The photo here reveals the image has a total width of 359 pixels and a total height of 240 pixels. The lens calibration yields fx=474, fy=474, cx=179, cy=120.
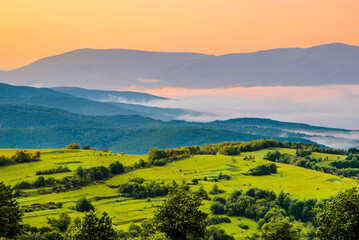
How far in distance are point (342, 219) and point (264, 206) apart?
6907cm

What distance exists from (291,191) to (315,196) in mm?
8092

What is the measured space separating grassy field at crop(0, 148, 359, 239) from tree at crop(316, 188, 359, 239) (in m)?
45.4

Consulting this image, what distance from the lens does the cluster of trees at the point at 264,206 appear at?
126375mm

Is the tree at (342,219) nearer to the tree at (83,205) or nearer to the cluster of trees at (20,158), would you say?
the tree at (83,205)

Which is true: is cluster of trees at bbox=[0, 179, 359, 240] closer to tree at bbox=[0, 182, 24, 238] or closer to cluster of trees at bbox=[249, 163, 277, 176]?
tree at bbox=[0, 182, 24, 238]

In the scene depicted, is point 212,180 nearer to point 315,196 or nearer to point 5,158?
point 315,196

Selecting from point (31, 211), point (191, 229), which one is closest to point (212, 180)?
point (31, 211)

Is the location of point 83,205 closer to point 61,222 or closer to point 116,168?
point 61,222

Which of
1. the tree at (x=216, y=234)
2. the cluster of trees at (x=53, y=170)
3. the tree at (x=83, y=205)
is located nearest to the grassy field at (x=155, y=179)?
the cluster of trees at (x=53, y=170)

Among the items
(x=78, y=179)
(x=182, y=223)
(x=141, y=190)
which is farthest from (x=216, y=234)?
(x=78, y=179)

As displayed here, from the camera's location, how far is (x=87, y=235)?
58125 millimetres

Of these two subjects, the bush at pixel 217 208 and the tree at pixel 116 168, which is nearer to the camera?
the bush at pixel 217 208

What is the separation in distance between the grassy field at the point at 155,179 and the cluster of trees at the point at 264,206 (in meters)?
3.45

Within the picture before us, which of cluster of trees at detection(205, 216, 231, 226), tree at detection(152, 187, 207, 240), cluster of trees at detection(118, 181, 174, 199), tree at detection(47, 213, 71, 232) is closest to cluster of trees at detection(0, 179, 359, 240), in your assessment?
tree at detection(152, 187, 207, 240)
